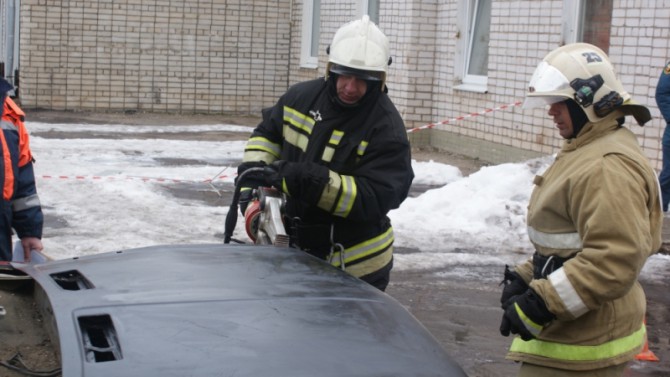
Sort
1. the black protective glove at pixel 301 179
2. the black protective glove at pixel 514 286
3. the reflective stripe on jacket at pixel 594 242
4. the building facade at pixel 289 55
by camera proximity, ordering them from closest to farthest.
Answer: the reflective stripe on jacket at pixel 594 242 < the black protective glove at pixel 514 286 < the black protective glove at pixel 301 179 < the building facade at pixel 289 55

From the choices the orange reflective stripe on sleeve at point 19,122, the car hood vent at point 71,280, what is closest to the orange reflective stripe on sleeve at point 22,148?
the orange reflective stripe on sleeve at point 19,122

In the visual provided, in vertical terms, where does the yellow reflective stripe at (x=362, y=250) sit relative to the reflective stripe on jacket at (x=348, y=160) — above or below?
below

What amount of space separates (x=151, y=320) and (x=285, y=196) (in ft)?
6.34

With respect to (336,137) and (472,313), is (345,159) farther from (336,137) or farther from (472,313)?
(472,313)

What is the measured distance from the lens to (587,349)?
338 centimetres

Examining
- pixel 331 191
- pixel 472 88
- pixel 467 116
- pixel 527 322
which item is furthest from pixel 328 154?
pixel 472 88

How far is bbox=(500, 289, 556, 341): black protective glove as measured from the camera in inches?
129

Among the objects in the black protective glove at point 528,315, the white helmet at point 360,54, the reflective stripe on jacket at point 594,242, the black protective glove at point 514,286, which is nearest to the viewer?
the reflective stripe on jacket at point 594,242

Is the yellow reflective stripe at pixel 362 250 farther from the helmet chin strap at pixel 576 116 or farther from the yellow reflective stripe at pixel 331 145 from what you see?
the helmet chin strap at pixel 576 116

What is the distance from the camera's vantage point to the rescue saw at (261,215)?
162 inches

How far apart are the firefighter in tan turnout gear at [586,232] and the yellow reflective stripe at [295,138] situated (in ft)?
3.88

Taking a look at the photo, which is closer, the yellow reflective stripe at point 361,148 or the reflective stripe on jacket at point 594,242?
the reflective stripe on jacket at point 594,242

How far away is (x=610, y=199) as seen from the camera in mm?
3166

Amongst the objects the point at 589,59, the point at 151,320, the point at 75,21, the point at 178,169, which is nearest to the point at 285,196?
the point at 589,59
